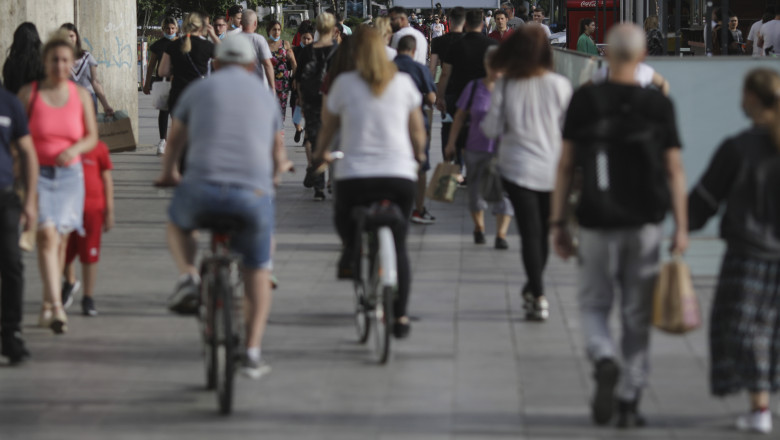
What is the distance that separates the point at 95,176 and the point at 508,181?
8.15 ft

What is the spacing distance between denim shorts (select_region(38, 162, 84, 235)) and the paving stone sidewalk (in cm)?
64

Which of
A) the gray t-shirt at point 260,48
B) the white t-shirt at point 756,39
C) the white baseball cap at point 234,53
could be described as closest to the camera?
the white baseball cap at point 234,53

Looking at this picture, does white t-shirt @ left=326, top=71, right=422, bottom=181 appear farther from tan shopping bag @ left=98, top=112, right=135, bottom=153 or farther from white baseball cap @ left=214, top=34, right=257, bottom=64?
tan shopping bag @ left=98, top=112, right=135, bottom=153

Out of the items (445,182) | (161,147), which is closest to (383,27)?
(445,182)

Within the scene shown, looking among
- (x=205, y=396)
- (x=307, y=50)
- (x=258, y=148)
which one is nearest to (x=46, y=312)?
(x=205, y=396)

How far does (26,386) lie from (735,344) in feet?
10.9

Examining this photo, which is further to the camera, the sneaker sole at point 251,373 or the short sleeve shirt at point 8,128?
the short sleeve shirt at point 8,128

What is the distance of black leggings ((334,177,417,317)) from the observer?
7000 millimetres

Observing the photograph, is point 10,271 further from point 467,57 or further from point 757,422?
point 467,57

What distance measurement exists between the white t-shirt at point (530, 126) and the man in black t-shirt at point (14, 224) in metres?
2.65

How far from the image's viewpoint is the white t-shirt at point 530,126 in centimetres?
791

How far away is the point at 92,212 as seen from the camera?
27.3 ft

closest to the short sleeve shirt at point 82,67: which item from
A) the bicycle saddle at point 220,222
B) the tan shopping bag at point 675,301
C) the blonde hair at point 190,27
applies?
the blonde hair at point 190,27

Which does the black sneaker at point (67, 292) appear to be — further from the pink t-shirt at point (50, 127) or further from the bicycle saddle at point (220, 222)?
the bicycle saddle at point (220, 222)
